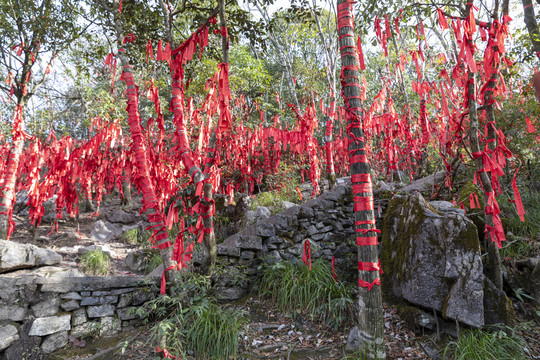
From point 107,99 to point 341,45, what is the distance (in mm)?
7419

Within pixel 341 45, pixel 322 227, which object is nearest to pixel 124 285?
pixel 322 227

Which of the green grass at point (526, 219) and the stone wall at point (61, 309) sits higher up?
the green grass at point (526, 219)

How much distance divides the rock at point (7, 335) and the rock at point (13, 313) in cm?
9

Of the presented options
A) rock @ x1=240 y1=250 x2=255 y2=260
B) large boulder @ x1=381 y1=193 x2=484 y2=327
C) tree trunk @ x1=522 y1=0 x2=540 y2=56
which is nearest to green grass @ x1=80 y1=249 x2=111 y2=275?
rock @ x1=240 y1=250 x2=255 y2=260

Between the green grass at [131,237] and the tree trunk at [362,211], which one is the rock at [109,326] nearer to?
the tree trunk at [362,211]

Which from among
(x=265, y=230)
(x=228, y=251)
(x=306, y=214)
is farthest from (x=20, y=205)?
(x=306, y=214)

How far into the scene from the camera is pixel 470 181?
438 cm

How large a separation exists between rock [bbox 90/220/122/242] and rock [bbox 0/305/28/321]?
14.3 ft

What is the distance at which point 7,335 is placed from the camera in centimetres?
307

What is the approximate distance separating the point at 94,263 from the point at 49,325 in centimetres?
183

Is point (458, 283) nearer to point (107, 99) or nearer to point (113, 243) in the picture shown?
point (113, 243)

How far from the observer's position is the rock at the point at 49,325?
3.18m

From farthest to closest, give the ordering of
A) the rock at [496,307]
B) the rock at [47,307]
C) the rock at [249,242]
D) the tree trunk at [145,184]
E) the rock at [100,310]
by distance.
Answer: the rock at [249,242] < the rock at [100,310] < the tree trunk at [145,184] < the rock at [47,307] < the rock at [496,307]

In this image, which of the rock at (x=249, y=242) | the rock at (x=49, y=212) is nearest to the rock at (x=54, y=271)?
the rock at (x=249, y=242)
